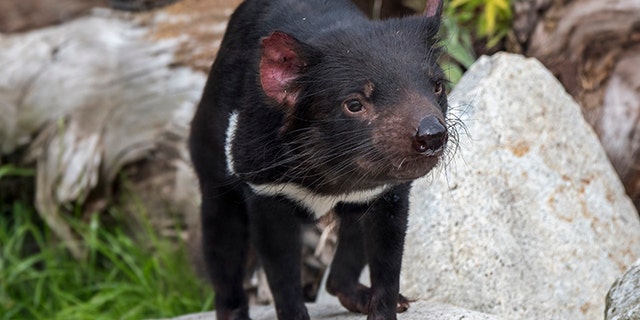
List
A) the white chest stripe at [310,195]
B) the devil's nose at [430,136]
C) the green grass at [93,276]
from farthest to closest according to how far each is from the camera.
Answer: the green grass at [93,276], the white chest stripe at [310,195], the devil's nose at [430,136]

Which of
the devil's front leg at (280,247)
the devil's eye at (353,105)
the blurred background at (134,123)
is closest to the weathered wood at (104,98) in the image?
the blurred background at (134,123)

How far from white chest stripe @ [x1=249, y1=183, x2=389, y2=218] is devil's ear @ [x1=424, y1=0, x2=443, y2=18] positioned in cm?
56

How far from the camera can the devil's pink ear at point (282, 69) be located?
322 cm

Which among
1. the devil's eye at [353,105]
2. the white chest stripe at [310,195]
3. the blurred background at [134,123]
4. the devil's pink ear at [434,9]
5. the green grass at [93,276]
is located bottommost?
the green grass at [93,276]

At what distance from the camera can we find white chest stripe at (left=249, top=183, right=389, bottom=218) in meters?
3.44

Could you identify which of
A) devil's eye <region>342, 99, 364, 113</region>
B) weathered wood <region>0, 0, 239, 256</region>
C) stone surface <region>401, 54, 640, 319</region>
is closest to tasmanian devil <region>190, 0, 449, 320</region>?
devil's eye <region>342, 99, 364, 113</region>

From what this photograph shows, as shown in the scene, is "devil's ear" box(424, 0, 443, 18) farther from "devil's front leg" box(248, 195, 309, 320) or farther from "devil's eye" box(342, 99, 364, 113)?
"devil's front leg" box(248, 195, 309, 320)

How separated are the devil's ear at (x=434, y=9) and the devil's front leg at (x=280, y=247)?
0.75m

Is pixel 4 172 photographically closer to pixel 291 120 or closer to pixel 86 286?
pixel 86 286

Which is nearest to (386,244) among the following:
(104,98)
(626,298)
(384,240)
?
(384,240)

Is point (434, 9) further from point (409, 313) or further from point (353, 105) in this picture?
point (409, 313)

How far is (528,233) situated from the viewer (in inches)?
174

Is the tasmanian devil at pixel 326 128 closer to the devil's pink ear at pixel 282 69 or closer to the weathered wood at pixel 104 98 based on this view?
the devil's pink ear at pixel 282 69

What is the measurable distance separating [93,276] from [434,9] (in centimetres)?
342
